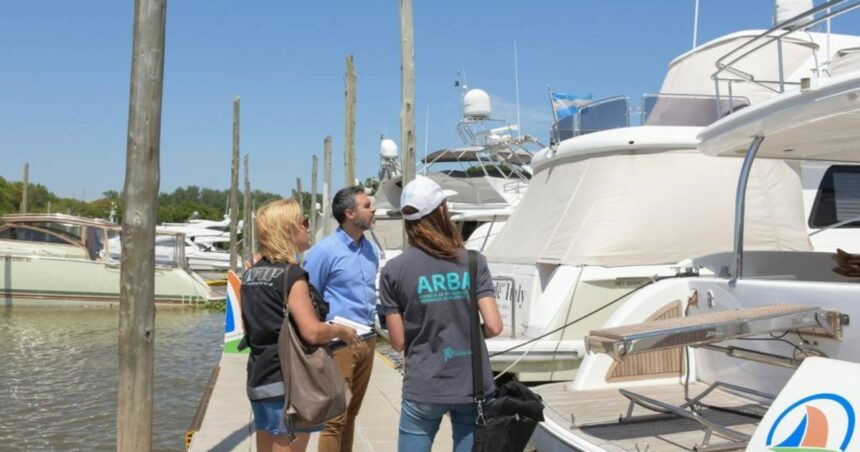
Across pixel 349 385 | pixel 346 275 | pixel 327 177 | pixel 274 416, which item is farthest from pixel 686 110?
pixel 327 177

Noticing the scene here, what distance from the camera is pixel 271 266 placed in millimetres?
3807

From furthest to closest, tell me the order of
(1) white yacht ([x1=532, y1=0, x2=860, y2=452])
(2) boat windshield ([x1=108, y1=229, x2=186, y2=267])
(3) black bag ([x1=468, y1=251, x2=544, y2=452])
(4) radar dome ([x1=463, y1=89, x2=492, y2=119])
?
(2) boat windshield ([x1=108, y1=229, x2=186, y2=267])
(4) radar dome ([x1=463, y1=89, x2=492, y2=119])
(1) white yacht ([x1=532, y1=0, x2=860, y2=452])
(3) black bag ([x1=468, y1=251, x2=544, y2=452])

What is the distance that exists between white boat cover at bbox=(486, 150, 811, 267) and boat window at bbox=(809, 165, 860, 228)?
1.17 ft

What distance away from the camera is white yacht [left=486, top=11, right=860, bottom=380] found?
7559 millimetres

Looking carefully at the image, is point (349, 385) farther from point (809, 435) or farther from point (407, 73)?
point (407, 73)

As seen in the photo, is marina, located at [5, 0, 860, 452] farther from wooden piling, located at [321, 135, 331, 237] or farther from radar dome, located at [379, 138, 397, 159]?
radar dome, located at [379, 138, 397, 159]

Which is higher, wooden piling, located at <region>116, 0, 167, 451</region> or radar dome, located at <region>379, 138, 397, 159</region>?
radar dome, located at <region>379, 138, 397, 159</region>

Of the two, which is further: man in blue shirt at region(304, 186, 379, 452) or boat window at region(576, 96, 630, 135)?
boat window at region(576, 96, 630, 135)

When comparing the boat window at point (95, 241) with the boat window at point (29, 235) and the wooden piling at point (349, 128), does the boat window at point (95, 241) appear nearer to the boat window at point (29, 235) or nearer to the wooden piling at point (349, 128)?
the boat window at point (29, 235)

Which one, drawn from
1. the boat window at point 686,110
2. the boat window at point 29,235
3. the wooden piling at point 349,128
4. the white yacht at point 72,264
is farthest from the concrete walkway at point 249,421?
the boat window at point 29,235

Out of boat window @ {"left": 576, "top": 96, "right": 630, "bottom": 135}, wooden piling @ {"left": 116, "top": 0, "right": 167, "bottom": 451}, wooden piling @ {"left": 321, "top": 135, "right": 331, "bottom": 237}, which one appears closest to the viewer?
wooden piling @ {"left": 116, "top": 0, "right": 167, "bottom": 451}

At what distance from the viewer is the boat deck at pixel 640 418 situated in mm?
4414

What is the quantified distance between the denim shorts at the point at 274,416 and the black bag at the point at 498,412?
3.15ft

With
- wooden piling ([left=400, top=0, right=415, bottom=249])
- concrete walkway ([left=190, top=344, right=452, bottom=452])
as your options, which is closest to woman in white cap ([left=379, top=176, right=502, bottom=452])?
concrete walkway ([left=190, top=344, right=452, bottom=452])
